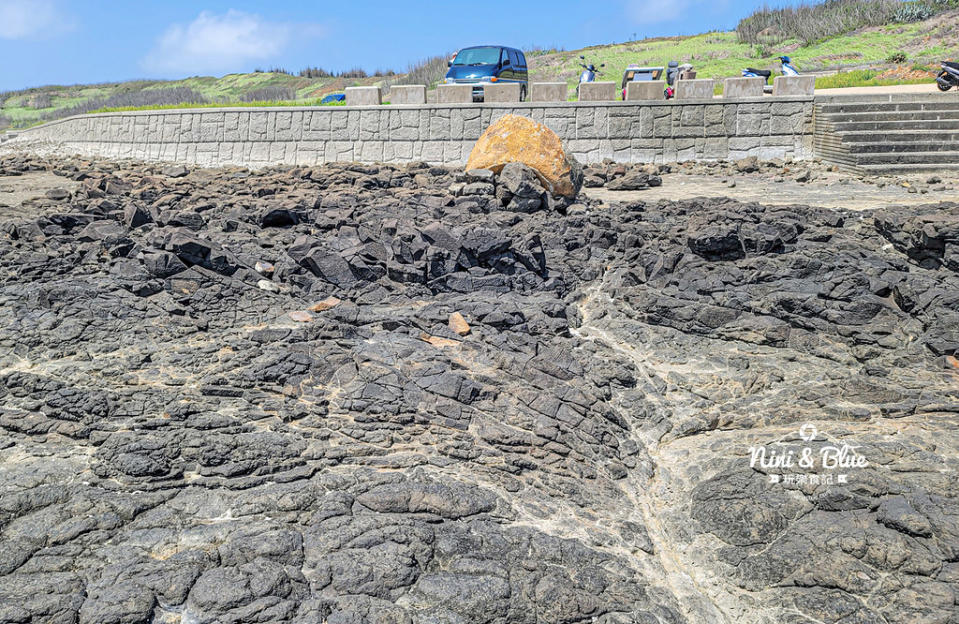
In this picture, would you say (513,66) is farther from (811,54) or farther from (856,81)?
(811,54)

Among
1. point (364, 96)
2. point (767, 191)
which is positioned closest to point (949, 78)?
point (767, 191)

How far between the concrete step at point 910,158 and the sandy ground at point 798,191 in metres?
0.61

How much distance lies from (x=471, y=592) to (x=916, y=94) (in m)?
15.8

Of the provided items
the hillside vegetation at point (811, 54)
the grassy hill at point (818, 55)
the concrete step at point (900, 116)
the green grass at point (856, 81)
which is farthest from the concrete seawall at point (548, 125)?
the hillside vegetation at point (811, 54)

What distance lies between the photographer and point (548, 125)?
15.8m

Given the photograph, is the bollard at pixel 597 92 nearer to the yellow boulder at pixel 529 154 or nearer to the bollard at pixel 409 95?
the bollard at pixel 409 95

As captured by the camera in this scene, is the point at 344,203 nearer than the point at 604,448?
No

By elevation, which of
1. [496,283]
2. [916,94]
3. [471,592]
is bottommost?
[471,592]

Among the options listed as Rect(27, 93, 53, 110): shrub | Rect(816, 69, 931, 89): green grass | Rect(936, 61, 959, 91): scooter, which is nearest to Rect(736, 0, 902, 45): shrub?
Rect(816, 69, 931, 89): green grass

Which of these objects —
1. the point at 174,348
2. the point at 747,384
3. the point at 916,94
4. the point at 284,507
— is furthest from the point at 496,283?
the point at 916,94

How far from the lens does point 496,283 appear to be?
786 cm

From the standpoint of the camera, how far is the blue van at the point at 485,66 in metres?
17.7

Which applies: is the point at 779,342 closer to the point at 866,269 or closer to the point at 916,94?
the point at 866,269

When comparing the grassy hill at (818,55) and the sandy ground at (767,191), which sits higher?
the grassy hill at (818,55)
